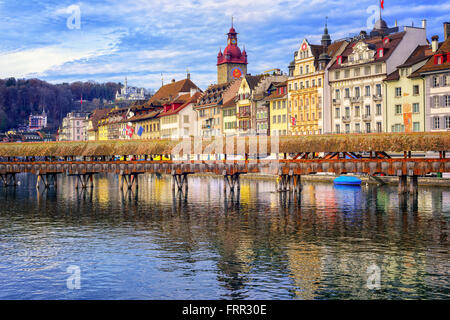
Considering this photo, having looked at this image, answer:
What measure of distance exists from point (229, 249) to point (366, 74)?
58.8 metres

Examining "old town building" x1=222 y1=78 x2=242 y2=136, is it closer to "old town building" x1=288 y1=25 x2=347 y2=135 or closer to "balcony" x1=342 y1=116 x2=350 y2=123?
"old town building" x1=288 y1=25 x2=347 y2=135

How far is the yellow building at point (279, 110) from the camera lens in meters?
102

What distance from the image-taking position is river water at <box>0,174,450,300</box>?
82.5ft

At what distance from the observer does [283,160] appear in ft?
201

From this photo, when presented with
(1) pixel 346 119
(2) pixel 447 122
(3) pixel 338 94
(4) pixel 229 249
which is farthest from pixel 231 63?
(4) pixel 229 249

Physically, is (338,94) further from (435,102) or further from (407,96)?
(435,102)

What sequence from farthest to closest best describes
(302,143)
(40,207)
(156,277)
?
1. (302,143)
2. (40,207)
3. (156,277)

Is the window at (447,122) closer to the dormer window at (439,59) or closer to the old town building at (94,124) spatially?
the dormer window at (439,59)

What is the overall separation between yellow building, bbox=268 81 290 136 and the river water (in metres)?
42.7

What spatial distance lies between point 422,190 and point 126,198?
32421 millimetres

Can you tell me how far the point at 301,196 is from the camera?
6312 centimetres

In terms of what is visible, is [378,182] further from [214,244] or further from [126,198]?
[214,244]
